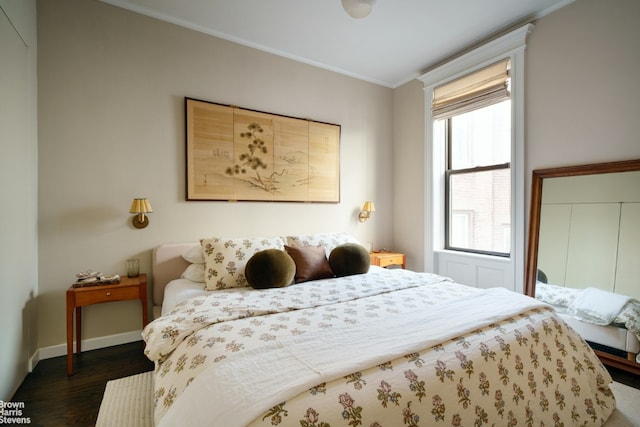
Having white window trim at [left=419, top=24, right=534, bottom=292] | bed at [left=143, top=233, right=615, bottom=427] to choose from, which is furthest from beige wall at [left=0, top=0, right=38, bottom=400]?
white window trim at [left=419, top=24, right=534, bottom=292]

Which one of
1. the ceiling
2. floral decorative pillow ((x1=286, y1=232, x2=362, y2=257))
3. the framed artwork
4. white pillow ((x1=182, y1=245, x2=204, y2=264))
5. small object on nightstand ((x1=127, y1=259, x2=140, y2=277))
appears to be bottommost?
small object on nightstand ((x1=127, y1=259, x2=140, y2=277))

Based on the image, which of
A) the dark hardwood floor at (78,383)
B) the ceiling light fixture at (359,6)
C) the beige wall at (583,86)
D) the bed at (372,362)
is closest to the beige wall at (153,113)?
the beige wall at (583,86)

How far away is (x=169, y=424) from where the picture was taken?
3.39 feet

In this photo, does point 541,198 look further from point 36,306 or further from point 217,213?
point 36,306

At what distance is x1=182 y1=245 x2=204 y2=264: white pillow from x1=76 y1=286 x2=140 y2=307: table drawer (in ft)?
1.45

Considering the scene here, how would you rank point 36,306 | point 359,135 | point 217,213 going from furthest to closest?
point 359,135, point 217,213, point 36,306

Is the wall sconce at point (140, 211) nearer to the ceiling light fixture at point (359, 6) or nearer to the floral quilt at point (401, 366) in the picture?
the floral quilt at point (401, 366)

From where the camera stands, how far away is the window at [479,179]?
10.4ft

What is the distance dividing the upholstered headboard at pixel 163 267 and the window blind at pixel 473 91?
10.3 ft

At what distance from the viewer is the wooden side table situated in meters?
2.19

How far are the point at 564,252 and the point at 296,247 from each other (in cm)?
225

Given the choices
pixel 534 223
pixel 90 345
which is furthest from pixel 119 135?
pixel 534 223

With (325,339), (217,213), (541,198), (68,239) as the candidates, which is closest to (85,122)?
(68,239)

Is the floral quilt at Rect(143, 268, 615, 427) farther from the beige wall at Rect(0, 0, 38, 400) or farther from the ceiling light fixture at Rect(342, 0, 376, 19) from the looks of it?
the ceiling light fixture at Rect(342, 0, 376, 19)
